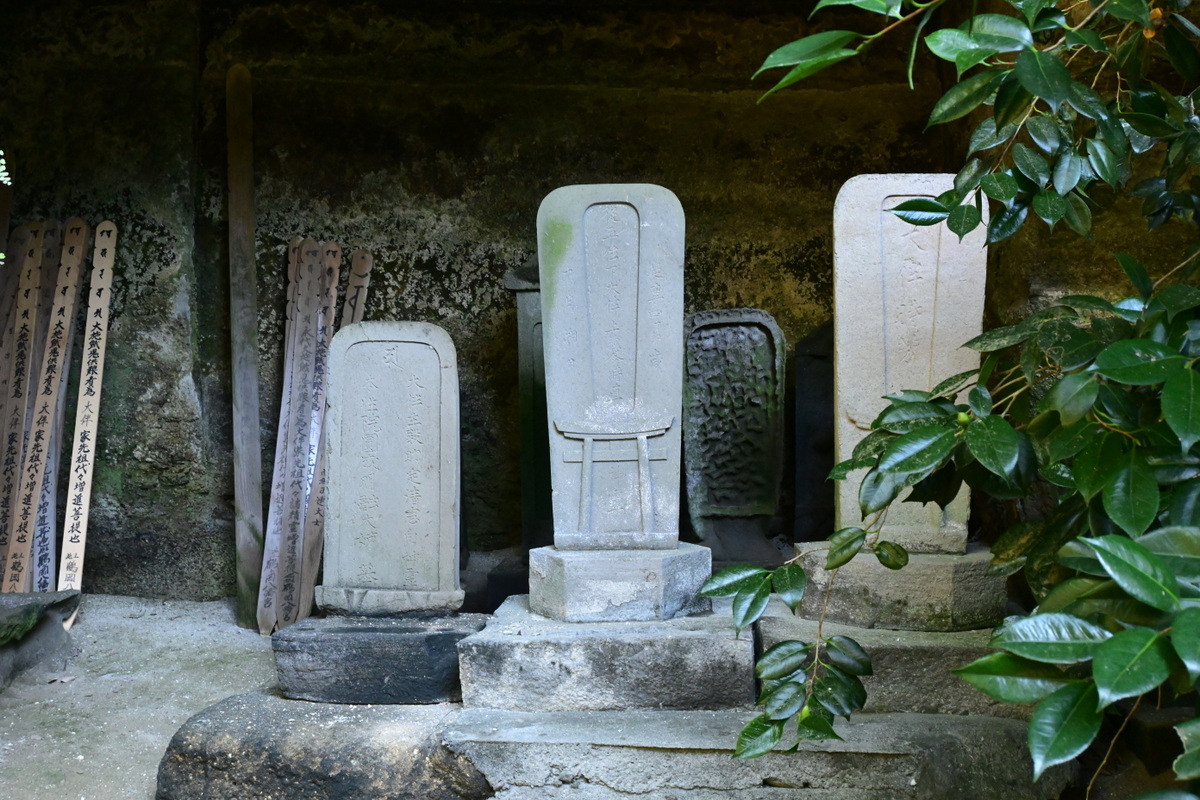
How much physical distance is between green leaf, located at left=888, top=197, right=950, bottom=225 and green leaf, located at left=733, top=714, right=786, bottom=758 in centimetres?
71

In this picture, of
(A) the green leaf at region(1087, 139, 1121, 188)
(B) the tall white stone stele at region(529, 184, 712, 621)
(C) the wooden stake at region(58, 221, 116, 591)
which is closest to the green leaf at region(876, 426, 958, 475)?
(A) the green leaf at region(1087, 139, 1121, 188)

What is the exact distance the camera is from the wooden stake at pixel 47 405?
3.42 meters

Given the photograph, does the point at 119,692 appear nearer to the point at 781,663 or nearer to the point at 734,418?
the point at 734,418

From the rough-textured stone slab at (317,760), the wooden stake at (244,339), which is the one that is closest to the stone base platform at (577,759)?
the rough-textured stone slab at (317,760)

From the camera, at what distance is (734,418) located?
10.7 ft

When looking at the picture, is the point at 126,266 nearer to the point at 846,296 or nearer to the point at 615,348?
the point at 615,348

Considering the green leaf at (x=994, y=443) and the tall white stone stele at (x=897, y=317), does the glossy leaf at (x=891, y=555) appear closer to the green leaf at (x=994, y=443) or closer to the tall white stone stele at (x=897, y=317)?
the green leaf at (x=994, y=443)

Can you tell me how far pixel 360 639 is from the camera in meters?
2.32

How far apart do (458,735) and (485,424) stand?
1852mm

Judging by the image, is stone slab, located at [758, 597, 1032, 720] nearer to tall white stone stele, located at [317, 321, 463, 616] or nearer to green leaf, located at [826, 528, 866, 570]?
green leaf, located at [826, 528, 866, 570]

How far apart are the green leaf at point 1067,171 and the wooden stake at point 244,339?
9.77 ft

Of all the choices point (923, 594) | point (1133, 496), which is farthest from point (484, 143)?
point (1133, 496)

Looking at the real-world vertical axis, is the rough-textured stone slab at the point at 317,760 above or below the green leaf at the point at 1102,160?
below

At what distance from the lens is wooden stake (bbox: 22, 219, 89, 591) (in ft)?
11.2
